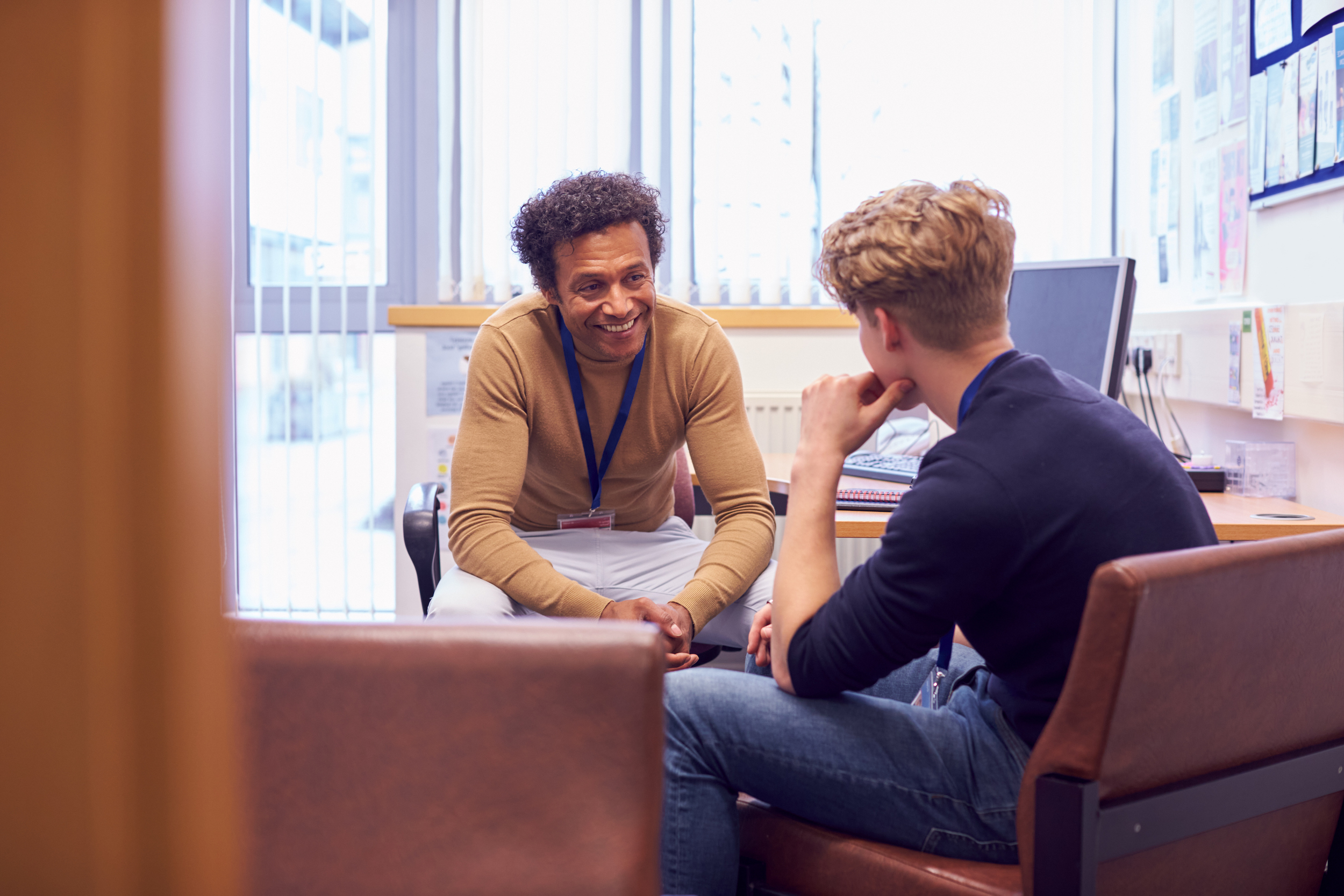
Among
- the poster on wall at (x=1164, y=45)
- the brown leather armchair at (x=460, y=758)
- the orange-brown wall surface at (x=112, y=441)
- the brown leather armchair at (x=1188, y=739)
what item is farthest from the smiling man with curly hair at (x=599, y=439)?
the poster on wall at (x=1164, y=45)

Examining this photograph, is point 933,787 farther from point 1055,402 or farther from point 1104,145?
point 1104,145

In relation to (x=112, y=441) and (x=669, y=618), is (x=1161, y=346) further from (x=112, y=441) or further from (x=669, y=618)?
(x=112, y=441)

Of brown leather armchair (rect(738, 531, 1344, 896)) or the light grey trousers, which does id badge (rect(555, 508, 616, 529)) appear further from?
brown leather armchair (rect(738, 531, 1344, 896))

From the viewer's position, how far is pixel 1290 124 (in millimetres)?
1992

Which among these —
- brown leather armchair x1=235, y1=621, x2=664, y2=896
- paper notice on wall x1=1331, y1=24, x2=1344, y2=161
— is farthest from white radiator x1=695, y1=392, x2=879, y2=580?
brown leather armchair x1=235, y1=621, x2=664, y2=896

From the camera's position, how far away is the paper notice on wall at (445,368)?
2.96m

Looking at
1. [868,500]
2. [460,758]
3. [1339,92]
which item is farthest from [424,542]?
[1339,92]

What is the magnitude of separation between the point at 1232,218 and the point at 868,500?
1220mm

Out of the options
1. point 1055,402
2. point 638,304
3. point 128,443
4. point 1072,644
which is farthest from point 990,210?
point 128,443

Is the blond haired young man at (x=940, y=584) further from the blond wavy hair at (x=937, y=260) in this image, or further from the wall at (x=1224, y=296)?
the wall at (x=1224, y=296)

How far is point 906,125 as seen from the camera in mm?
3105

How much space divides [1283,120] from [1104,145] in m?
1.05

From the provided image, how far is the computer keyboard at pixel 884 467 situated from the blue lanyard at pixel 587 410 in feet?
1.54

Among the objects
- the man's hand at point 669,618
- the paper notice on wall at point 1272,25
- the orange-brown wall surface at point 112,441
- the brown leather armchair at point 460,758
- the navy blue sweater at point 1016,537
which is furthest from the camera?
the paper notice on wall at point 1272,25
